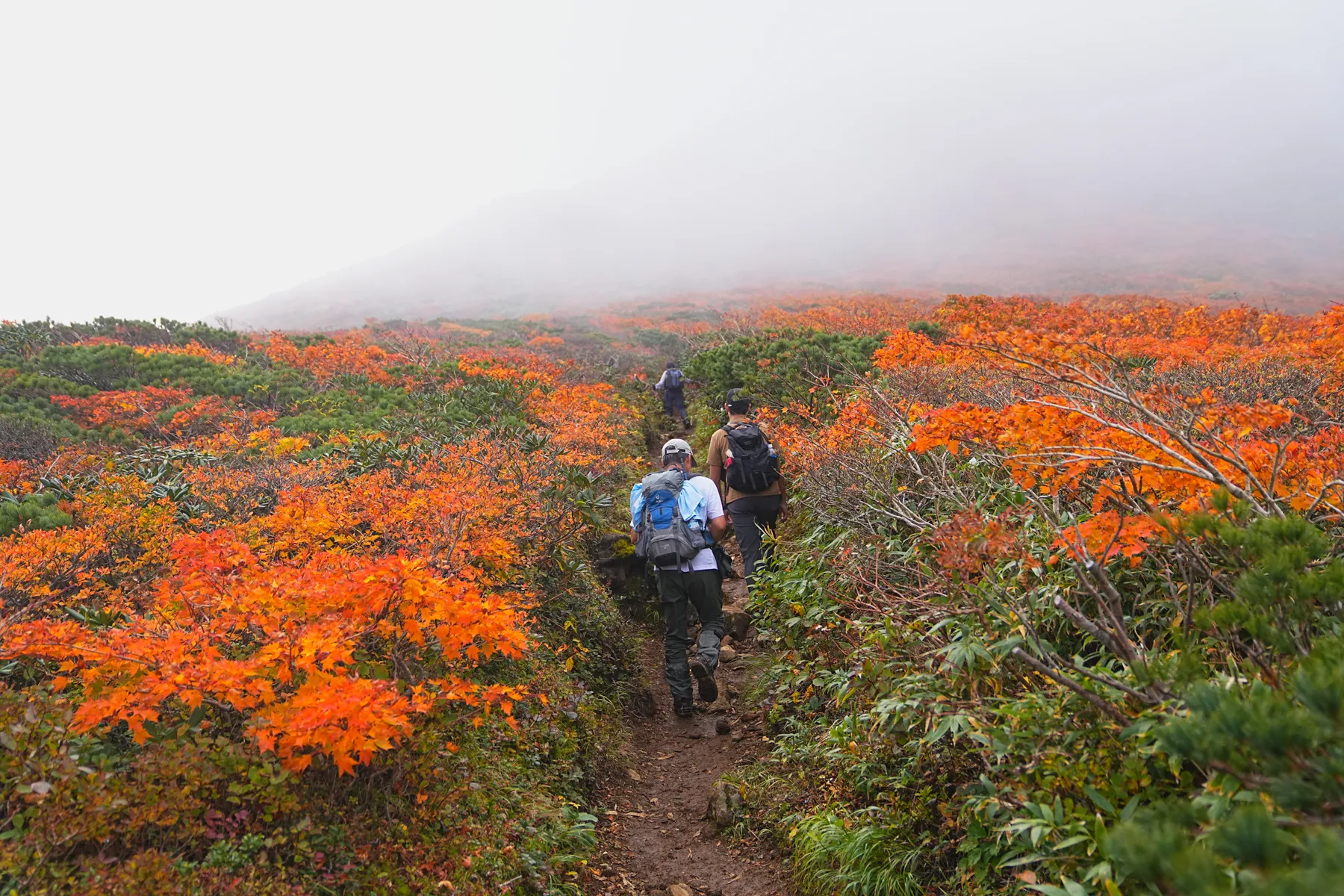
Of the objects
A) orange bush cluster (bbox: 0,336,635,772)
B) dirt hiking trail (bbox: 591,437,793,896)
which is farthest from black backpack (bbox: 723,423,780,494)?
orange bush cluster (bbox: 0,336,635,772)

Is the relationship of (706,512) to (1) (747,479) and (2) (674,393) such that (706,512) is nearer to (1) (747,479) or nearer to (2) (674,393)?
(1) (747,479)

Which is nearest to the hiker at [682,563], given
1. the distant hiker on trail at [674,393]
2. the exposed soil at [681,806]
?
the exposed soil at [681,806]

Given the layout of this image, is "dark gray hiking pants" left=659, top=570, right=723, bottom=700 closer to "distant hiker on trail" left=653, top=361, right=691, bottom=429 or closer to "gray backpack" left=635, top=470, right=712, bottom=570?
"gray backpack" left=635, top=470, right=712, bottom=570

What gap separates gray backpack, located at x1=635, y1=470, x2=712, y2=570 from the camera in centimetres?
577

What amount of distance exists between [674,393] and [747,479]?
9003 millimetres

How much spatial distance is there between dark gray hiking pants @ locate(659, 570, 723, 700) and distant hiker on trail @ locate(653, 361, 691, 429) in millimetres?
9965

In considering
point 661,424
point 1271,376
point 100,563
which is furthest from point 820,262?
point 100,563

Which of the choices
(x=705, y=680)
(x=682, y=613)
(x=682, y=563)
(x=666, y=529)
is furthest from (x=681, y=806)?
A: (x=666, y=529)

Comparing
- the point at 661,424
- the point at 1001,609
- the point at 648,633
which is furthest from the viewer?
the point at 661,424

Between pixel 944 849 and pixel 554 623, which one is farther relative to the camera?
pixel 554 623

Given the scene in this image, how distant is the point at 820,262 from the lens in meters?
65.2

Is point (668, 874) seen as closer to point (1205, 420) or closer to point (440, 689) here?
point (440, 689)

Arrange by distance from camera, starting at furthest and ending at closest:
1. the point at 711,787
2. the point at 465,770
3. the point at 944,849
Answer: the point at 711,787
the point at 465,770
the point at 944,849

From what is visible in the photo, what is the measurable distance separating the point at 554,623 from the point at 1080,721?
4.11m
